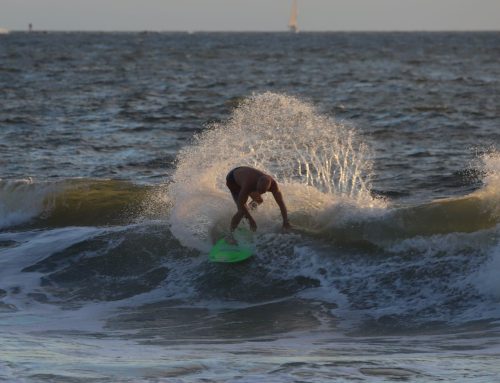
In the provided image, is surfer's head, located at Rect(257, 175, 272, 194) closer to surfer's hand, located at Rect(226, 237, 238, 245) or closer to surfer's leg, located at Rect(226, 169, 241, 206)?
surfer's leg, located at Rect(226, 169, 241, 206)

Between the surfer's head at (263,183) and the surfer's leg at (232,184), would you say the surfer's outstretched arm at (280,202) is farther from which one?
the surfer's leg at (232,184)

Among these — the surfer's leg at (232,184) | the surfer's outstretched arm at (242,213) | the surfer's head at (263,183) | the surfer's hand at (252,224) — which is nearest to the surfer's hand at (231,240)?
the surfer's outstretched arm at (242,213)

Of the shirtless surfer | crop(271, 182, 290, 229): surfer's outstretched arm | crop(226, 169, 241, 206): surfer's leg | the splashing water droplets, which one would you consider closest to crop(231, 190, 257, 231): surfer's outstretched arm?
the shirtless surfer

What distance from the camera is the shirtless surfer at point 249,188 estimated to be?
11.8 m

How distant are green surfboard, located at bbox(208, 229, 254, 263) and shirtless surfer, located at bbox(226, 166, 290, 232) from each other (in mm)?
285

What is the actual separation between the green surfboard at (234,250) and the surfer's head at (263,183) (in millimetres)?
1123

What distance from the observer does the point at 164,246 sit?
1360cm

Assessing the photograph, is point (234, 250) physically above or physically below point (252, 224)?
below

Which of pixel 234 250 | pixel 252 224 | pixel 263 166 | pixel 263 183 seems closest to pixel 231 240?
pixel 234 250

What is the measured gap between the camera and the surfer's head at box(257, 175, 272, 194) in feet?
38.3

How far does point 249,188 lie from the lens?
11.9 m

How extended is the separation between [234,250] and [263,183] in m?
1.27

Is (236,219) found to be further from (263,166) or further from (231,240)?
(263,166)

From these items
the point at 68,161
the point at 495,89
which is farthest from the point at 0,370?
the point at 495,89
